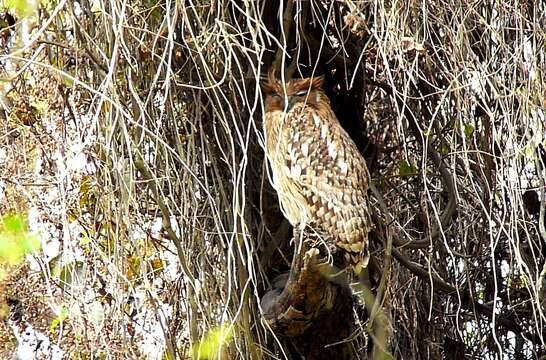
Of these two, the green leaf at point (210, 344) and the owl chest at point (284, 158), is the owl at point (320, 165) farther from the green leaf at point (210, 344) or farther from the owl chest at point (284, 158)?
the green leaf at point (210, 344)

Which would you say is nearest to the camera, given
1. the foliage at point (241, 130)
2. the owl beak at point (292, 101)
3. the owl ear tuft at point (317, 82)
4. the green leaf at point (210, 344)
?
the foliage at point (241, 130)

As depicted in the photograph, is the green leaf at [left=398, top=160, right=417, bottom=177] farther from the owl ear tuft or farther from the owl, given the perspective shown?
the owl ear tuft

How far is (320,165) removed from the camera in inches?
88.7

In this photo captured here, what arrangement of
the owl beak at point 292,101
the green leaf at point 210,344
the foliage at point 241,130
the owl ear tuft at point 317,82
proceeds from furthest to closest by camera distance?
the owl beak at point 292,101
the owl ear tuft at point 317,82
the green leaf at point 210,344
the foliage at point 241,130

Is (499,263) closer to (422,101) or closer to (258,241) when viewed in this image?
(422,101)

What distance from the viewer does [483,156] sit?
7.36 ft

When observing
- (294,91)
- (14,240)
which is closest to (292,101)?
(294,91)

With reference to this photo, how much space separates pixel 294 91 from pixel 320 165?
0.18m

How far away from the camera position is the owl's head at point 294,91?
213cm

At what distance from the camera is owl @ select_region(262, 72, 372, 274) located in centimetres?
215

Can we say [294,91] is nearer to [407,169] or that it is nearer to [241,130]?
[241,130]

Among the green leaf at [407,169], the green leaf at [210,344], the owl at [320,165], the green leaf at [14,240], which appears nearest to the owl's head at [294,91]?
the owl at [320,165]

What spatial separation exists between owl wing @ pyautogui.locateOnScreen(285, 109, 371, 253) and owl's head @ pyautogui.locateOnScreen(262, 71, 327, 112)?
4cm

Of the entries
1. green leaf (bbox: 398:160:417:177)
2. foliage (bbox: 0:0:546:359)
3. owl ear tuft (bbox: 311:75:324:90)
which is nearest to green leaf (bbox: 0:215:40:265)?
foliage (bbox: 0:0:546:359)
